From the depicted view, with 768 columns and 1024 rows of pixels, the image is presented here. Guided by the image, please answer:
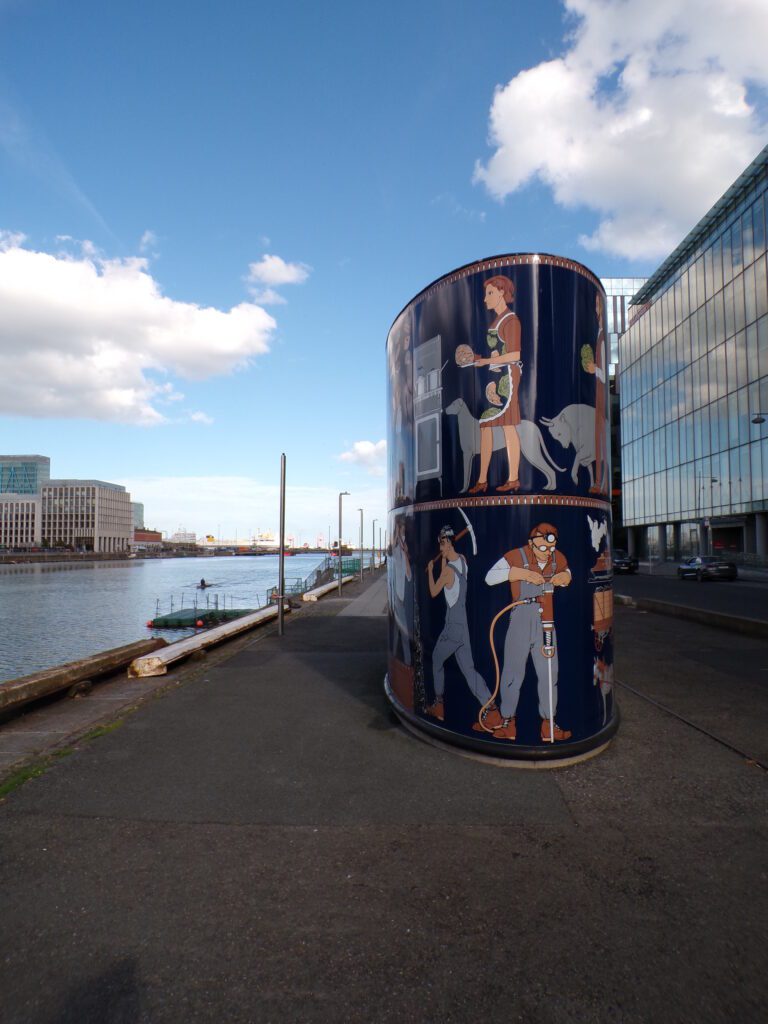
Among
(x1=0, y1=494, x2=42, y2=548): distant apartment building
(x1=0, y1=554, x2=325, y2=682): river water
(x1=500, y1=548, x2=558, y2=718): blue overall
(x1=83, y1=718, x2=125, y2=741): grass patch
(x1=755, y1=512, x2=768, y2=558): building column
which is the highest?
(x1=0, y1=494, x2=42, y2=548): distant apartment building

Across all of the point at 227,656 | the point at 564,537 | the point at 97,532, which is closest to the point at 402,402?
the point at 564,537

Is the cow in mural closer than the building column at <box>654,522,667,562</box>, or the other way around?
the cow in mural

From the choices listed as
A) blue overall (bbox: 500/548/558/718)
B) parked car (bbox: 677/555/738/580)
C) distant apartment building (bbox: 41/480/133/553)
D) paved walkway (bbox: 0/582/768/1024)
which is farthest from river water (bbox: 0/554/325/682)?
distant apartment building (bbox: 41/480/133/553)

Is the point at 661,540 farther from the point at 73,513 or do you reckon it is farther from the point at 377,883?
the point at 73,513

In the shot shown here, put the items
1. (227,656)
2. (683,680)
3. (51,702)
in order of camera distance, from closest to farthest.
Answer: (51,702), (683,680), (227,656)

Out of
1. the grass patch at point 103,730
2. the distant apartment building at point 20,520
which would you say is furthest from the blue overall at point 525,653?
the distant apartment building at point 20,520

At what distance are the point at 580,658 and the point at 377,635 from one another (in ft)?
27.5

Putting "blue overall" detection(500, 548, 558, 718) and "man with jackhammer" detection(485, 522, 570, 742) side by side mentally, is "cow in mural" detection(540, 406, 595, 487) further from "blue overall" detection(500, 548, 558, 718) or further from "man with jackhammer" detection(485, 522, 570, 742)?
"blue overall" detection(500, 548, 558, 718)

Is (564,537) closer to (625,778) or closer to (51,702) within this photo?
(625,778)

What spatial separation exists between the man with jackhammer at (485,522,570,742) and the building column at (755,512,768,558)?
43267 mm

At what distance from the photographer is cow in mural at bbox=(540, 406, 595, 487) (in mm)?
5074

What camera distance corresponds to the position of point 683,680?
340 inches

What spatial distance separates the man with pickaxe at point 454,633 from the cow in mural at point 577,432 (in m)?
1.14

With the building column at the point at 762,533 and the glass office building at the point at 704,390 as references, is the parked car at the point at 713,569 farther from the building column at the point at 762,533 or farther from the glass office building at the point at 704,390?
the building column at the point at 762,533
